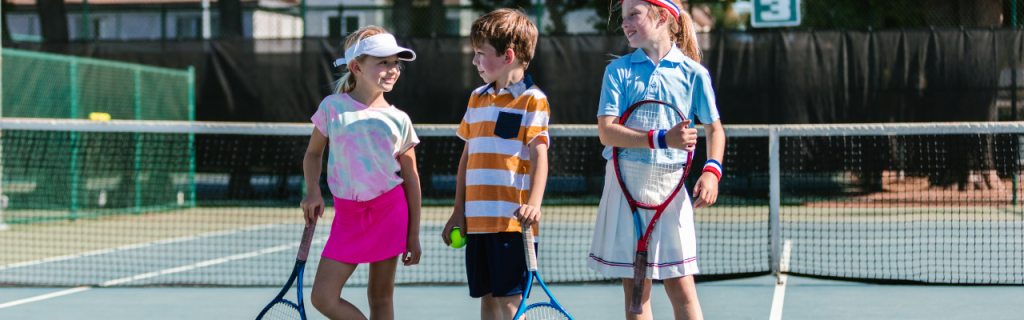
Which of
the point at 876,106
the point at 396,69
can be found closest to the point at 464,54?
the point at 876,106

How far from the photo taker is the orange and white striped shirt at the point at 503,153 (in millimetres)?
2598

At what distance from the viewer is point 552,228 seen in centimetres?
729

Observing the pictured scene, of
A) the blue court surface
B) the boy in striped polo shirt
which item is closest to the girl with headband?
the boy in striped polo shirt

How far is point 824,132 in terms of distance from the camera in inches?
198

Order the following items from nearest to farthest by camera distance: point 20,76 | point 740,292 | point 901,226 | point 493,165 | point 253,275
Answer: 1. point 493,165
2. point 740,292
3. point 253,275
4. point 901,226
5. point 20,76

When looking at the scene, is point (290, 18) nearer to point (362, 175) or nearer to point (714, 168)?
point (362, 175)

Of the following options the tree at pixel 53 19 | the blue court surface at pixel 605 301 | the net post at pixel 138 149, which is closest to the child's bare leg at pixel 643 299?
the blue court surface at pixel 605 301

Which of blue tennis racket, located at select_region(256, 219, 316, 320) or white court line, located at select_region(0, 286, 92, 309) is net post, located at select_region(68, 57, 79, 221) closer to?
white court line, located at select_region(0, 286, 92, 309)

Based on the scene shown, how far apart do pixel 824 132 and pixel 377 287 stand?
322cm

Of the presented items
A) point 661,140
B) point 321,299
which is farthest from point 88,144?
point 661,140

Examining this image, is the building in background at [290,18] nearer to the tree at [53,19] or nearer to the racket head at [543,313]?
the tree at [53,19]

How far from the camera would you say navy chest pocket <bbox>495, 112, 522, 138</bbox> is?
2.60 metres

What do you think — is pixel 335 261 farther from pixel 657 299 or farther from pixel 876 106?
pixel 876 106

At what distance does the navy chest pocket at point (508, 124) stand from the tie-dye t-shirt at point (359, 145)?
0.33m
